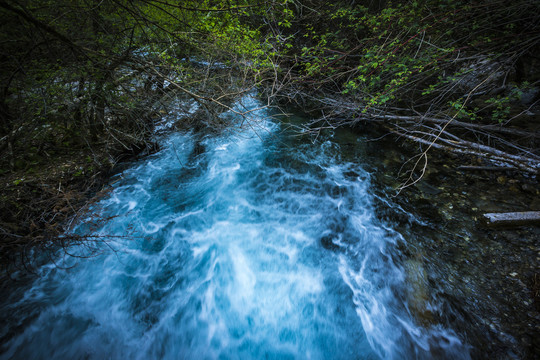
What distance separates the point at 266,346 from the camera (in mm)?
2514

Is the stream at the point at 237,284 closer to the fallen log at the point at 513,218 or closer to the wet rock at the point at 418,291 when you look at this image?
the wet rock at the point at 418,291

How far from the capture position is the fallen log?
9.78 ft

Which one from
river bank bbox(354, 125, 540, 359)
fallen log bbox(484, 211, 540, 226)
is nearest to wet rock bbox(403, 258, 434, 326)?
river bank bbox(354, 125, 540, 359)

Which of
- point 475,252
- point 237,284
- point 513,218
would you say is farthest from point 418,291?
point 237,284

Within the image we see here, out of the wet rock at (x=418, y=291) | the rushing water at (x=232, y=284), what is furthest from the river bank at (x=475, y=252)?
the rushing water at (x=232, y=284)

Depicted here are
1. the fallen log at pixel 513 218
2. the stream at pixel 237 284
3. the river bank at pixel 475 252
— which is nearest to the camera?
the river bank at pixel 475 252

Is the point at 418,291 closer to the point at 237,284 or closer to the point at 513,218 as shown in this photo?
the point at 513,218

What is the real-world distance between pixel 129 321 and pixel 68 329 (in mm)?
742

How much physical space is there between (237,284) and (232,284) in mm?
87

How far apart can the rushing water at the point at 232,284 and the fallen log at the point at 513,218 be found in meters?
1.57

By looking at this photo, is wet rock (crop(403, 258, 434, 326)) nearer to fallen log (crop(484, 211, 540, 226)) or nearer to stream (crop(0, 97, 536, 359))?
stream (crop(0, 97, 536, 359))

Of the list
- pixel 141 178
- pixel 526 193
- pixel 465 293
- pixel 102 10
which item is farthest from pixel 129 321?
pixel 526 193

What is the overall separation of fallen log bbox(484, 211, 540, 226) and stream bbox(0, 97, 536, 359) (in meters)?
1.36

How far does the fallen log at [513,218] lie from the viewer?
298 centimetres
